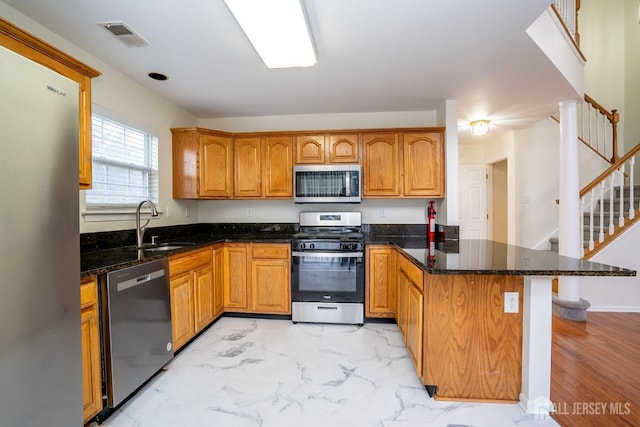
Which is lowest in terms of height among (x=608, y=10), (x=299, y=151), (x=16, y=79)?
(x=16, y=79)

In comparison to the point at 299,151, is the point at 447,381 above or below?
below

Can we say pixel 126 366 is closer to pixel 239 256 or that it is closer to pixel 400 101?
pixel 239 256

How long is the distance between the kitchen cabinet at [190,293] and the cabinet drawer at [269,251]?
457mm

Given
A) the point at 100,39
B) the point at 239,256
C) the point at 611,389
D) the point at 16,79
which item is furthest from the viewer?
the point at 239,256

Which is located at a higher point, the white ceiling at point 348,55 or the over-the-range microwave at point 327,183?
the white ceiling at point 348,55

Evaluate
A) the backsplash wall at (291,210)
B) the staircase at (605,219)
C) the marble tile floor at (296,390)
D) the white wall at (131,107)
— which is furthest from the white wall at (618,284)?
the white wall at (131,107)

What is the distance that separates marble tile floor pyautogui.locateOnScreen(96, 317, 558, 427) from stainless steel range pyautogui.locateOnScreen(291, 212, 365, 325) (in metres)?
0.30

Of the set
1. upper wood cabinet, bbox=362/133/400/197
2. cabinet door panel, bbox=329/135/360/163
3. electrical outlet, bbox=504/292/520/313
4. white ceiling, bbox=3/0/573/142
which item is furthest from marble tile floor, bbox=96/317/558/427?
white ceiling, bbox=3/0/573/142

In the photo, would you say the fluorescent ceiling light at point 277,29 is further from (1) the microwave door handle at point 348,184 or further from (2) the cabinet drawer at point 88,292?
(2) the cabinet drawer at point 88,292

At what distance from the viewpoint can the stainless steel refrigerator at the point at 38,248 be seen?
1023 mm

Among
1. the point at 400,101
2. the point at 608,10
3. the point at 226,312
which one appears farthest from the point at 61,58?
the point at 608,10

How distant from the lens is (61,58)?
5.13ft

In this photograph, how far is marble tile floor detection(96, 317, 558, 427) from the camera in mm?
1622

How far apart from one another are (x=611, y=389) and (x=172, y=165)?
4192 mm
